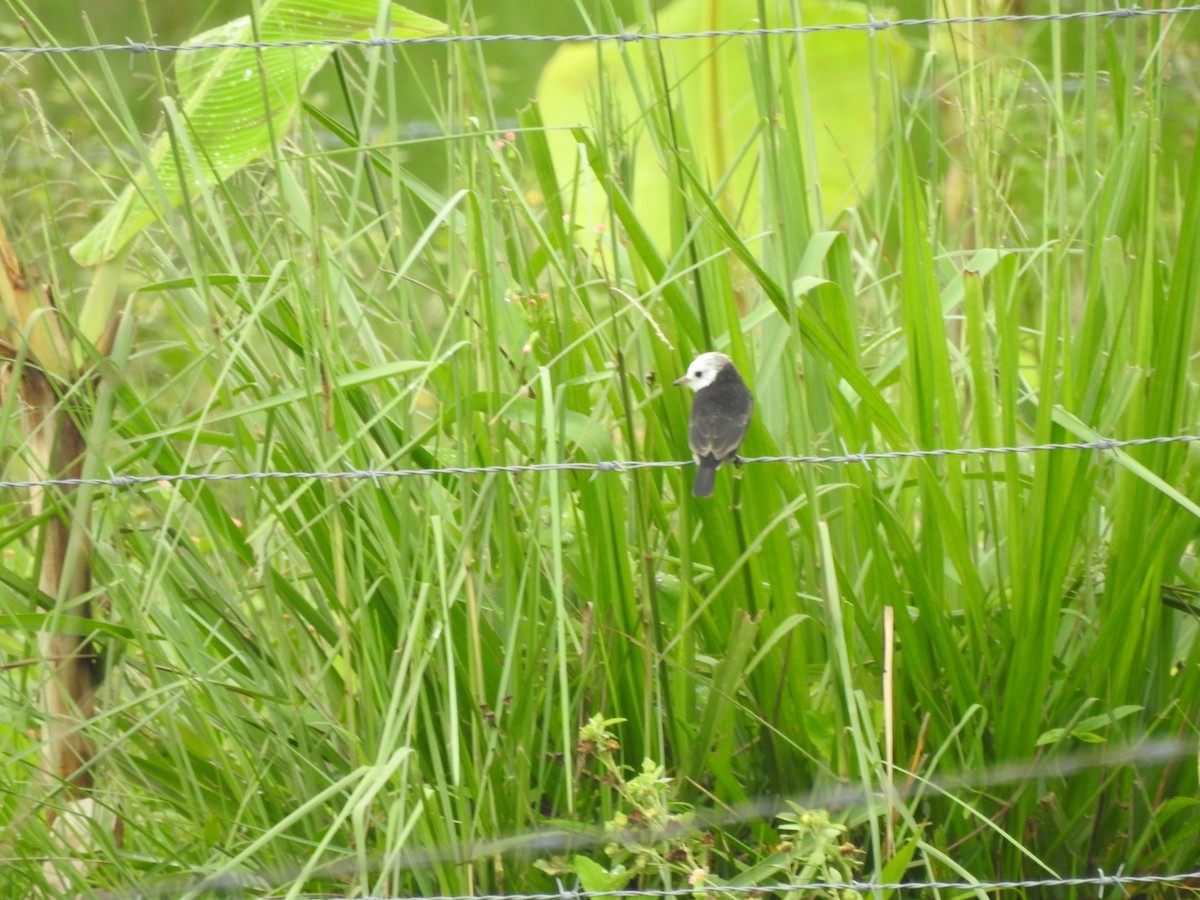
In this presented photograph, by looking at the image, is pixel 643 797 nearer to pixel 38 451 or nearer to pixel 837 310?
pixel 837 310

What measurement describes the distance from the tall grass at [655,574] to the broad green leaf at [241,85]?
0.58ft

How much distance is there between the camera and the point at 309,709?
1.97 m

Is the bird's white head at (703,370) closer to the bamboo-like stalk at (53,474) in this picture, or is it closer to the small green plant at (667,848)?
the small green plant at (667,848)

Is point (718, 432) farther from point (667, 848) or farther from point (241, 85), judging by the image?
point (241, 85)

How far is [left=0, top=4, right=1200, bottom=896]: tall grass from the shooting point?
6.02 feet

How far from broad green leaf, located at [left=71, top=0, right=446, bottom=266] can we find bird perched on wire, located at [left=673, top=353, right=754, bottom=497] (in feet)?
2.67

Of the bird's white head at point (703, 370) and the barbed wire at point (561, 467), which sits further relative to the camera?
the bird's white head at point (703, 370)

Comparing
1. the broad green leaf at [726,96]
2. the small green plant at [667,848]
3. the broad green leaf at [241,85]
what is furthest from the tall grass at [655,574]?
the broad green leaf at [726,96]

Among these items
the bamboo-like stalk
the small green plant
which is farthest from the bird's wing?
the bamboo-like stalk

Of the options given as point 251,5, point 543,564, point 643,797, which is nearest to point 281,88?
point 251,5

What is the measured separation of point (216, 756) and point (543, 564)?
57cm

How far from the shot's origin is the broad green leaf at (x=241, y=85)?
7.02 ft

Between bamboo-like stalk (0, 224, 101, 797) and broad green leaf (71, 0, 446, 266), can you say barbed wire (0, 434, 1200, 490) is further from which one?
broad green leaf (71, 0, 446, 266)

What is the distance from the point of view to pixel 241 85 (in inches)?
88.4
